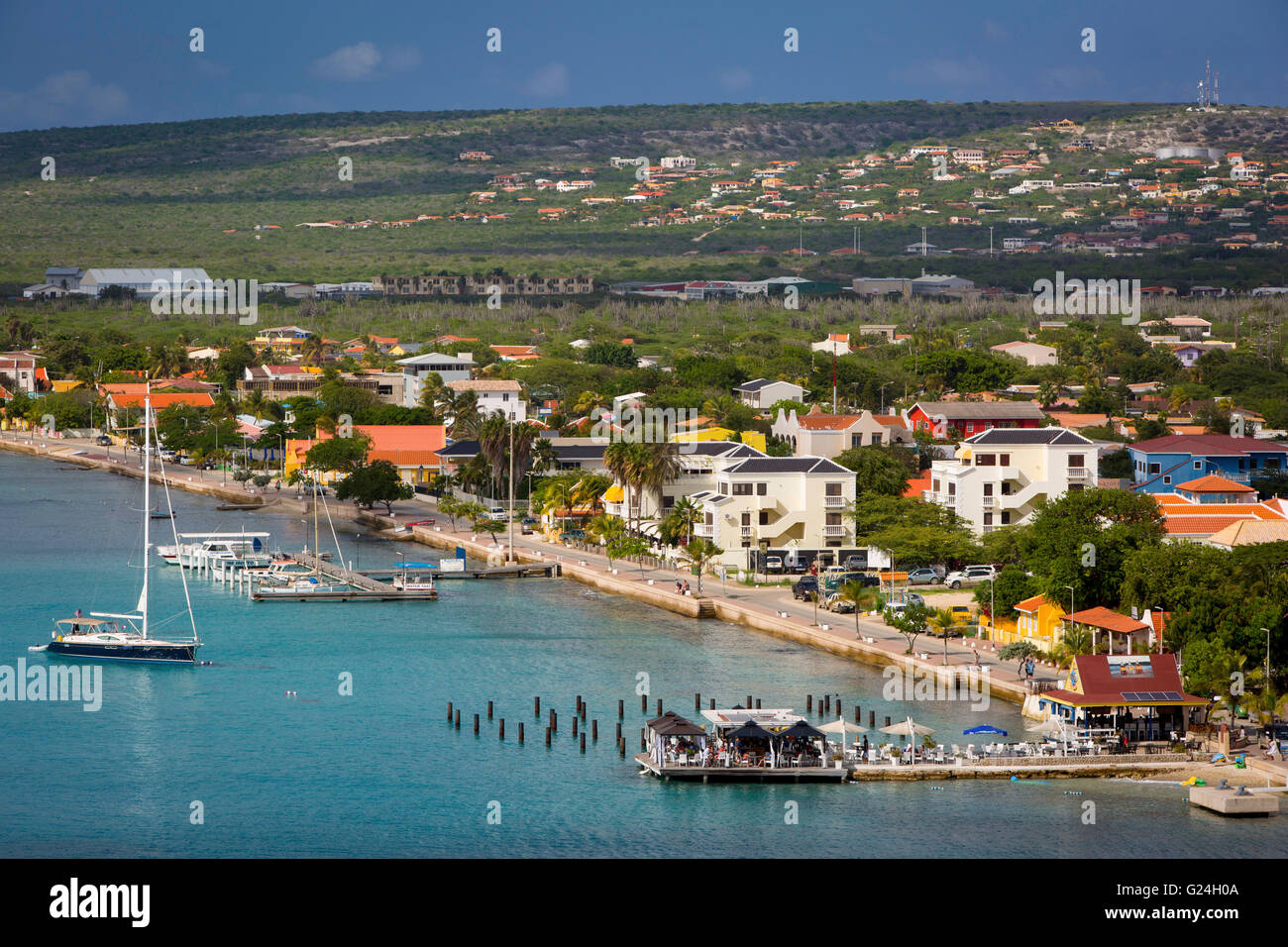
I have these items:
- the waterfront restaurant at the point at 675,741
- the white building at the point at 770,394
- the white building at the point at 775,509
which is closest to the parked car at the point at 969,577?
the white building at the point at 775,509

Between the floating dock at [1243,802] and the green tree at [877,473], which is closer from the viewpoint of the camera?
the floating dock at [1243,802]

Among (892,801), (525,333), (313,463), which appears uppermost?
(525,333)

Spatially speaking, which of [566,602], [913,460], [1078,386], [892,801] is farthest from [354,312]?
[892,801]

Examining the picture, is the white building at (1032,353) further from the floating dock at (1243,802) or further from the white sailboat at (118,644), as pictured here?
the floating dock at (1243,802)

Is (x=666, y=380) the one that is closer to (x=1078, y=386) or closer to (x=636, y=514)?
(x=1078, y=386)

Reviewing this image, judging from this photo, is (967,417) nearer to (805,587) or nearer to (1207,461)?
(1207,461)
